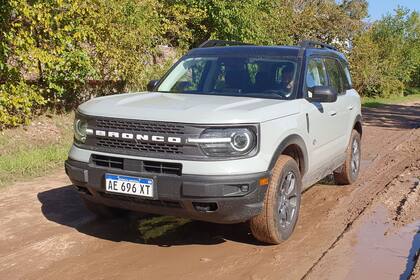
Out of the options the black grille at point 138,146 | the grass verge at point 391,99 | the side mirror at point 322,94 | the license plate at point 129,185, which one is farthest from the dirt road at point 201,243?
the grass verge at point 391,99

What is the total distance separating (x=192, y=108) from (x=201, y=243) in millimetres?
1372

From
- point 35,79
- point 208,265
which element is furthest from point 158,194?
point 35,79

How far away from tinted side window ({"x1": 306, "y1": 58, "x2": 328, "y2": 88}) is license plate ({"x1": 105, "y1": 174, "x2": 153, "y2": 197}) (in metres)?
2.18

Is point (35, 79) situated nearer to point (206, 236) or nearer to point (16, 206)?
point (16, 206)

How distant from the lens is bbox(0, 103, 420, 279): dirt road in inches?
172

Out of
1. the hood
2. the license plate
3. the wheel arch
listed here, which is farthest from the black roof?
the license plate

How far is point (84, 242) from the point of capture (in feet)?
16.4

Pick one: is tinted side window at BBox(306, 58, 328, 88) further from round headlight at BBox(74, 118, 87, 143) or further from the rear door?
round headlight at BBox(74, 118, 87, 143)

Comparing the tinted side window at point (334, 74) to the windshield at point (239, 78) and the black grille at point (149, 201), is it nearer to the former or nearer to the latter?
the windshield at point (239, 78)

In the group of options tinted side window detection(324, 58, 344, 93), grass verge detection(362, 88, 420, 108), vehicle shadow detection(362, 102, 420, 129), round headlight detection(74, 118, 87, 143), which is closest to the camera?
round headlight detection(74, 118, 87, 143)

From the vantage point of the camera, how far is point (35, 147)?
899cm

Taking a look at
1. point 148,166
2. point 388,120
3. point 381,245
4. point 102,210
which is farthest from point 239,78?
point 388,120

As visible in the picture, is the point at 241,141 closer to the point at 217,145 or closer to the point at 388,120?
the point at 217,145

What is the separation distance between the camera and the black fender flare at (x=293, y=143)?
181 inches
